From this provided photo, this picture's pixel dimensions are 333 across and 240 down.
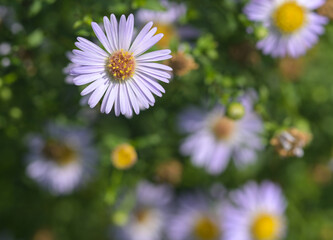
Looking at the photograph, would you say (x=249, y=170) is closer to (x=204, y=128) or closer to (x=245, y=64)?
(x=204, y=128)

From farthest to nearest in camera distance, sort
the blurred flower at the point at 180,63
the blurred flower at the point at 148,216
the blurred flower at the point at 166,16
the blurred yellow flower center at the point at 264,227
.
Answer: the blurred flower at the point at 148,216 → the blurred yellow flower center at the point at 264,227 → the blurred flower at the point at 166,16 → the blurred flower at the point at 180,63

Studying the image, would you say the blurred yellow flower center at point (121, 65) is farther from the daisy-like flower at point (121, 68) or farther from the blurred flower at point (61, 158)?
the blurred flower at point (61, 158)

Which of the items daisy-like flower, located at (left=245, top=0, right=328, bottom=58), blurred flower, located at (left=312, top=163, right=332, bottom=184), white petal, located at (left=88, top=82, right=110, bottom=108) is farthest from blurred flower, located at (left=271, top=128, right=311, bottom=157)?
blurred flower, located at (left=312, top=163, right=332, bottom=184)

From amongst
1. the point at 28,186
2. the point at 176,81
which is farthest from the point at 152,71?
the point at 28,186

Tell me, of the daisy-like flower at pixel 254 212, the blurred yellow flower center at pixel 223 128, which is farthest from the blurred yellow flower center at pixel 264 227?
the blurred yellow flower center at pixel 223 128

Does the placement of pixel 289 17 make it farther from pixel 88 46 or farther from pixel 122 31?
pixel 88 46

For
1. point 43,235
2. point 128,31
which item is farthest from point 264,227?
point 128,31

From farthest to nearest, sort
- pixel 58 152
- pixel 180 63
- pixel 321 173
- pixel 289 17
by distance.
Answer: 1. pixel 321 173
2. pixel 58 152
3. pixel 289 17
4. pixel 180 63
